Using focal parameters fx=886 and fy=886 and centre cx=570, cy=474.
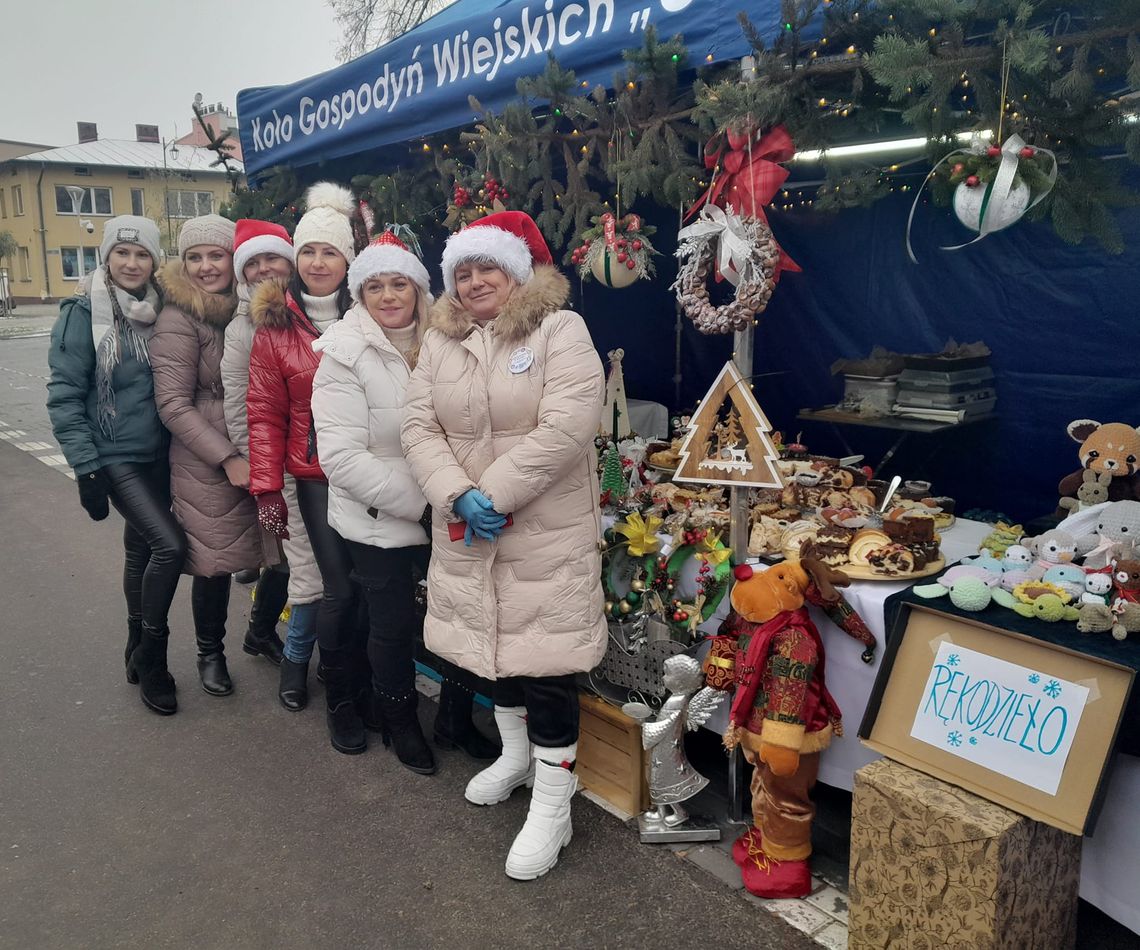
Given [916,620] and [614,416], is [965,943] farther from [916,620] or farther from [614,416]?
[614,416]

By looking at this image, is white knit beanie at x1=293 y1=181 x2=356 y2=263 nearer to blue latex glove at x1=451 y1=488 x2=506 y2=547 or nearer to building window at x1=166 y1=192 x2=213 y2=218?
blue latex glove at x1=451 y1=488 x2=506 y2=547

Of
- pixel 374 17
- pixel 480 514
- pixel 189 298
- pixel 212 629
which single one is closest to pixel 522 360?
pixel 480 514

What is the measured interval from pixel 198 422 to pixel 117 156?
145ft

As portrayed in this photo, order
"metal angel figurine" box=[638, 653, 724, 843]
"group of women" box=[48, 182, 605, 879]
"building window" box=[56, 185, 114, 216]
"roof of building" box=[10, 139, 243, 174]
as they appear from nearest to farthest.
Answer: "group of women" box=[48, 182, 605, 879] → "metal angel figurine" box=[638, 653, 724, 843] → "roof of building" box=[10, 139, 243, 174] → "building window" box=[56, 185, 114, 216]

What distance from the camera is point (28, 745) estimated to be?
11.7 ft

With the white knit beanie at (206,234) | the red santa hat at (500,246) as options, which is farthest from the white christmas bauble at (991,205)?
the white knit beanie at (206,234)

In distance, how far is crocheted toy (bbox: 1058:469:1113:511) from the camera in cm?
278

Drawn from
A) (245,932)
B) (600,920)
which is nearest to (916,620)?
(600,920)

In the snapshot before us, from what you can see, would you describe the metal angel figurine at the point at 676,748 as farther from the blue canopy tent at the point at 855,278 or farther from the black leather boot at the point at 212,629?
the black leather boot at the point at 212,629

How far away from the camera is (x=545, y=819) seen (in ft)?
8.77

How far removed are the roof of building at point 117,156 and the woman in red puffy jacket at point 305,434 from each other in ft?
124

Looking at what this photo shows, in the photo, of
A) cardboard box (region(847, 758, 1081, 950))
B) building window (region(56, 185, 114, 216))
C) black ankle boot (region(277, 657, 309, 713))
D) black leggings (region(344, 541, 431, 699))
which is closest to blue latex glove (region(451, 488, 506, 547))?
black leggings (region(344, 541, 431, 699))

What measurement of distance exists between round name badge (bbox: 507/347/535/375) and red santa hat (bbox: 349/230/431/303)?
2.50 ft

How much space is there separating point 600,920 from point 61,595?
170 inches
